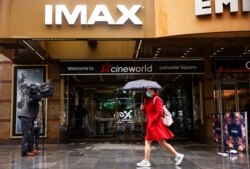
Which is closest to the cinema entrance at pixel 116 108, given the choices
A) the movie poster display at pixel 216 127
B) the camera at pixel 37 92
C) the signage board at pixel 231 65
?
the movie poster display at pixel 216 127

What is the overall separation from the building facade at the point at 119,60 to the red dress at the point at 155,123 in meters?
3.09

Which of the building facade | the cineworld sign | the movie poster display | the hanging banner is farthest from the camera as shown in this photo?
the cineworld sign

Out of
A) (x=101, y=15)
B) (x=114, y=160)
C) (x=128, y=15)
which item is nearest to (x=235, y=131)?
(x=114, y=160)

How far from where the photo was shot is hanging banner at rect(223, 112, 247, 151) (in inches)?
505

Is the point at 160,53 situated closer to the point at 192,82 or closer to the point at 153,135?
the point at 192,82

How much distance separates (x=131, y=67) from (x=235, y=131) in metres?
5.25

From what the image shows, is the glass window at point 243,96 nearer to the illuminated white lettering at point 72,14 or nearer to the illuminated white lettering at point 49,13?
the illuminated white lettering at point 72,14

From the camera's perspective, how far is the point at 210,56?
17.1 meters

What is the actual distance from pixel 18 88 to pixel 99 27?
6.28m

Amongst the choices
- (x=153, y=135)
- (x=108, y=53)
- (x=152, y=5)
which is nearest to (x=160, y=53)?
(x=108, y=53)

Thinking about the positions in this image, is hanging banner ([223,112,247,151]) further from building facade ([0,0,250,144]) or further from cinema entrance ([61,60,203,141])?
cinema entrance ([61,60,203,141])

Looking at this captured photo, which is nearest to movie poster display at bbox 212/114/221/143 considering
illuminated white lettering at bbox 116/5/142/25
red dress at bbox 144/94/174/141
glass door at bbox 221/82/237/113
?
glass door at bbox 221/82/237/113

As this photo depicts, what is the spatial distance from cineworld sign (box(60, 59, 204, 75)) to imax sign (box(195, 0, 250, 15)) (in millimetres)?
4879

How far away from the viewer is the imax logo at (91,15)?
12617mm
